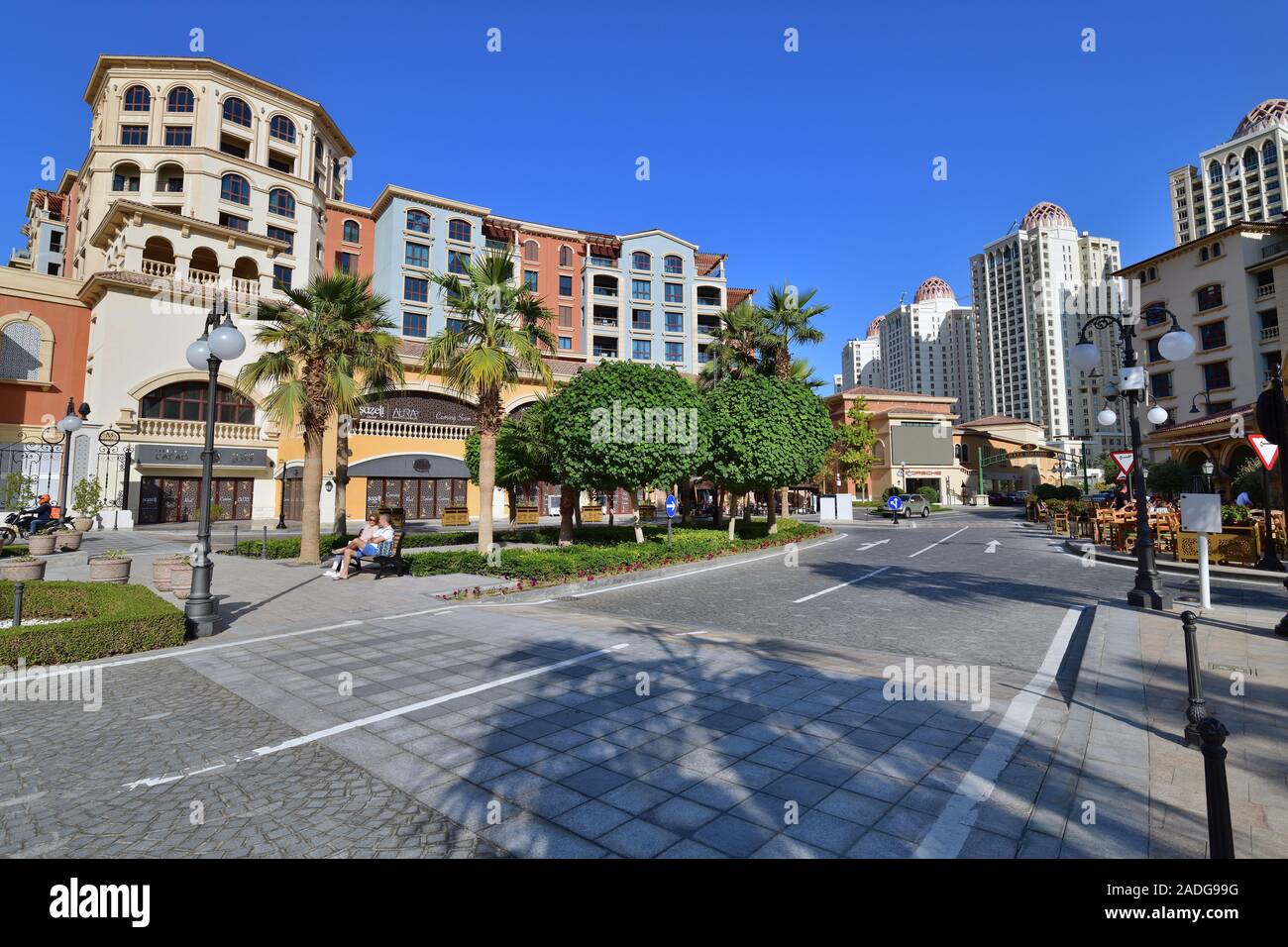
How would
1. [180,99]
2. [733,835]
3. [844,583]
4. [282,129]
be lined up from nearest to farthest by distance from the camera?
1. [733,835]
2. [844,583]
3. [180,99]
4. [282,129]

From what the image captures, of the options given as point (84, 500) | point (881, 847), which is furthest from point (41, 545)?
point (881, 847)

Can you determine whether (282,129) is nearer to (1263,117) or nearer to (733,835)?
(733,835)

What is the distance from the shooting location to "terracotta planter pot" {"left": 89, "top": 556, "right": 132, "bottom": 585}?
37.6 ft

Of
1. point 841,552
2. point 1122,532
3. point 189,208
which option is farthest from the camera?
point 189,208

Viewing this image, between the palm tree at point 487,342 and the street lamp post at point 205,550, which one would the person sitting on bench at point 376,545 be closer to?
the palm tree at point 487,342

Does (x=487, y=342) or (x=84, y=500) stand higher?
(x=487, y=342)

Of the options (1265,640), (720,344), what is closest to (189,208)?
(720,344)

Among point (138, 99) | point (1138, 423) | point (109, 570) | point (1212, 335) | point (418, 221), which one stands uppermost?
point (138, 99)

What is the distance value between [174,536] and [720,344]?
89.3 feet

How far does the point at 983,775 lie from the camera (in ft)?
13.1

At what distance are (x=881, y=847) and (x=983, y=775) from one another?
136cm

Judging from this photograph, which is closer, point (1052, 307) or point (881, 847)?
point (881, 847)

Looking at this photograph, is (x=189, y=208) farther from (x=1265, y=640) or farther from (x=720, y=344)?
(x=1265, y=640)

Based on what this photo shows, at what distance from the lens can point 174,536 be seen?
2459cm
